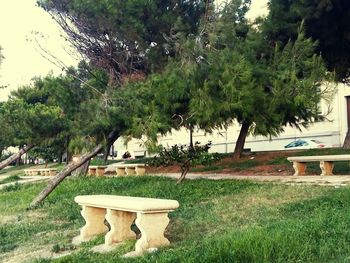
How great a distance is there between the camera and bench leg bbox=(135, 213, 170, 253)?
5.76m

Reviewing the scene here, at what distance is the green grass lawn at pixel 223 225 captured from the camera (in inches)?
190

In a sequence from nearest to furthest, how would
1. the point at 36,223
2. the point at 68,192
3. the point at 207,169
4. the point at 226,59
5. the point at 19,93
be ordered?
1. the point at 36,223
2. the point at 226,59
3. the point at 68,192
4. the point at 207,169
5. the point at 19,93

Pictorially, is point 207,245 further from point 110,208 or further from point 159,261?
point 110,208

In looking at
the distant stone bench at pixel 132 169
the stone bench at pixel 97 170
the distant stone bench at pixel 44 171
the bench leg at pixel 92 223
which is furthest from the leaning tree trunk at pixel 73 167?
the distant stone bench at pixel 44 171

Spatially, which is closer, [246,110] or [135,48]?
[246,110]

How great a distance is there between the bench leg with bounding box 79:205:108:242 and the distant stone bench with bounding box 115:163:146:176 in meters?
10.5

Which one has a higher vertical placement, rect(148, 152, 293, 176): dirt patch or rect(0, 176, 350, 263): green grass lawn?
rect(148, 152, 293, 176): dirt patch

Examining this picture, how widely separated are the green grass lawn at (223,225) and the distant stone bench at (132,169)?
600 cm

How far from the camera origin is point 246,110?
10570mm

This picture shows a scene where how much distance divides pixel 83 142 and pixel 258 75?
14.4 feet

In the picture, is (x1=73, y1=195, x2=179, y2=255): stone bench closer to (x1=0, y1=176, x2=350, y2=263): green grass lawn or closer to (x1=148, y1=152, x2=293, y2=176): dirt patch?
(x1=0, y1=176, x2=350, y2=263): green grass lawn

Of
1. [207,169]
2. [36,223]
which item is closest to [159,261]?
[36,223]

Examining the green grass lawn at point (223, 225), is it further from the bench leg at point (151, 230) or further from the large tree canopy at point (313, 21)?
the large tree canopy at point (313, 21)

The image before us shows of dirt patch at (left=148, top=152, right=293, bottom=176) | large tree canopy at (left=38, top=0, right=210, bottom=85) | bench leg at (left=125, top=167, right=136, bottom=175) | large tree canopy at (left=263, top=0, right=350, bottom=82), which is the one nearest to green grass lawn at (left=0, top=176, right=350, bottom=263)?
large tree canopy at (left=38, top=0, right=210, bottom=85)
